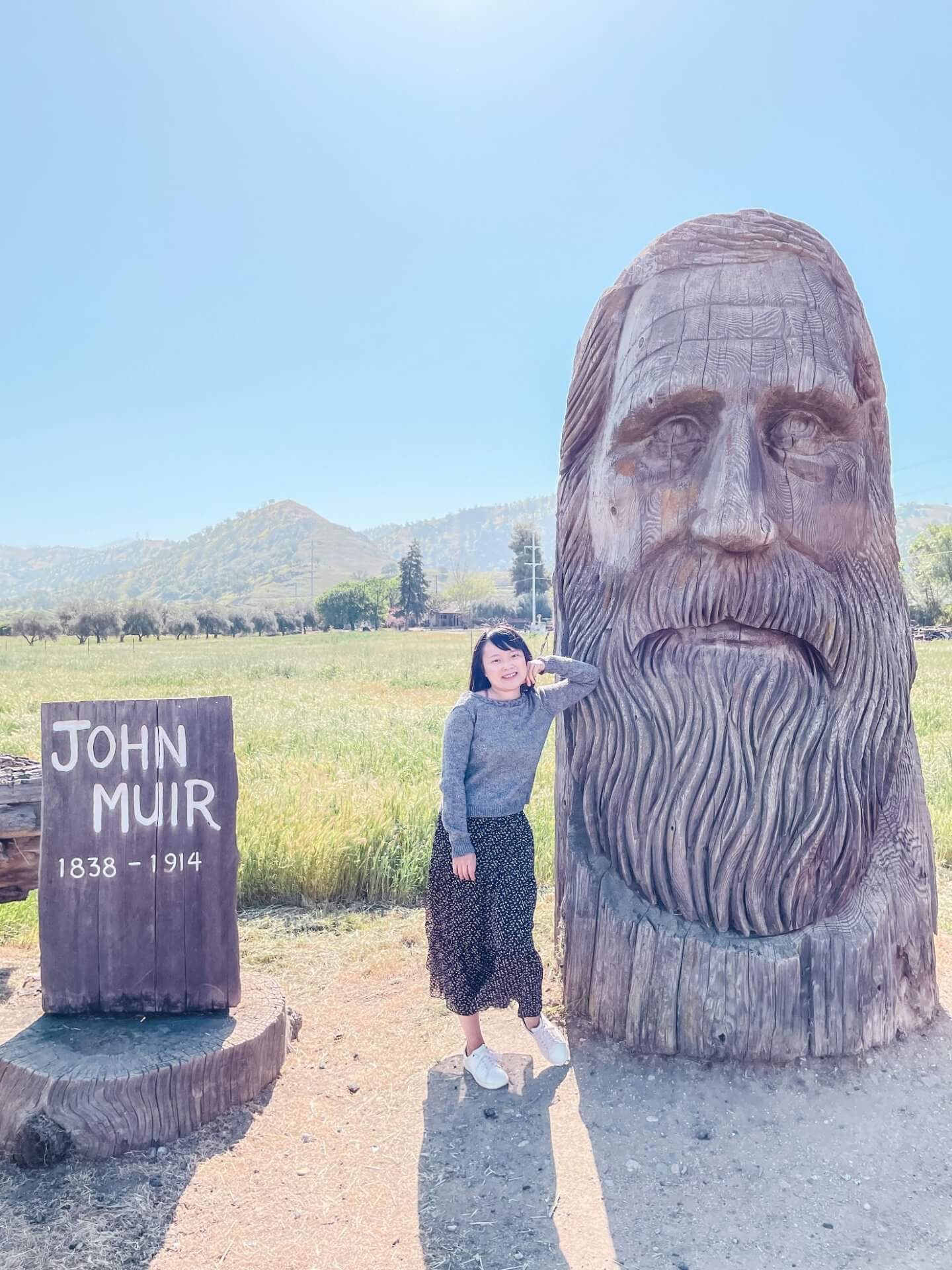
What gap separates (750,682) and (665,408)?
100cm

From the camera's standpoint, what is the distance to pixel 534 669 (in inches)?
115

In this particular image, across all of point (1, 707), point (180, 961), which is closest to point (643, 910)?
point (180, 961)

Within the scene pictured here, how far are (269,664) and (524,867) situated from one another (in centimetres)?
2402

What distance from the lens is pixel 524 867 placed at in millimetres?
2975

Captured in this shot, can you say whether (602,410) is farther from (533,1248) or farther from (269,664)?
(269,664)

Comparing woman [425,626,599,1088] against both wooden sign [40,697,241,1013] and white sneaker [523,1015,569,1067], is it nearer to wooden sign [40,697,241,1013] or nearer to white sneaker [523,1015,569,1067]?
white sneaker [523,1015,569,1067]

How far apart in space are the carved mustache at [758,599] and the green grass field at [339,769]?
2.85m

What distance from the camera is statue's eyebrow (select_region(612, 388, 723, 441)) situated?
287cm

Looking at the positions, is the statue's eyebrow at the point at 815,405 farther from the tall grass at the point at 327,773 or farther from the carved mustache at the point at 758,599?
the tall grass at the point at 327,773

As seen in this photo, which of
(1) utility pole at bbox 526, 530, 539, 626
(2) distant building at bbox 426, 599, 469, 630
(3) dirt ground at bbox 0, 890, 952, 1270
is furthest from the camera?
(2) distant building at bbox 426, 599, 469, 630

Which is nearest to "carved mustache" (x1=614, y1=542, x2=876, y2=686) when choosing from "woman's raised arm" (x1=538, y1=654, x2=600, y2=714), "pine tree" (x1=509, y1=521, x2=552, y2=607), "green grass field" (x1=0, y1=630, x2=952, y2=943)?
"woman's raised arm" (x1=538, y1=654, x2=600, y2=714)

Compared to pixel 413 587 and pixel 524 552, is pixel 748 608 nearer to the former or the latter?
pixel 524 552

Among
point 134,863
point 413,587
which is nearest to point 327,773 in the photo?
point 134,863

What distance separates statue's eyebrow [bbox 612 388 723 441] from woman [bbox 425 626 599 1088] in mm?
841
